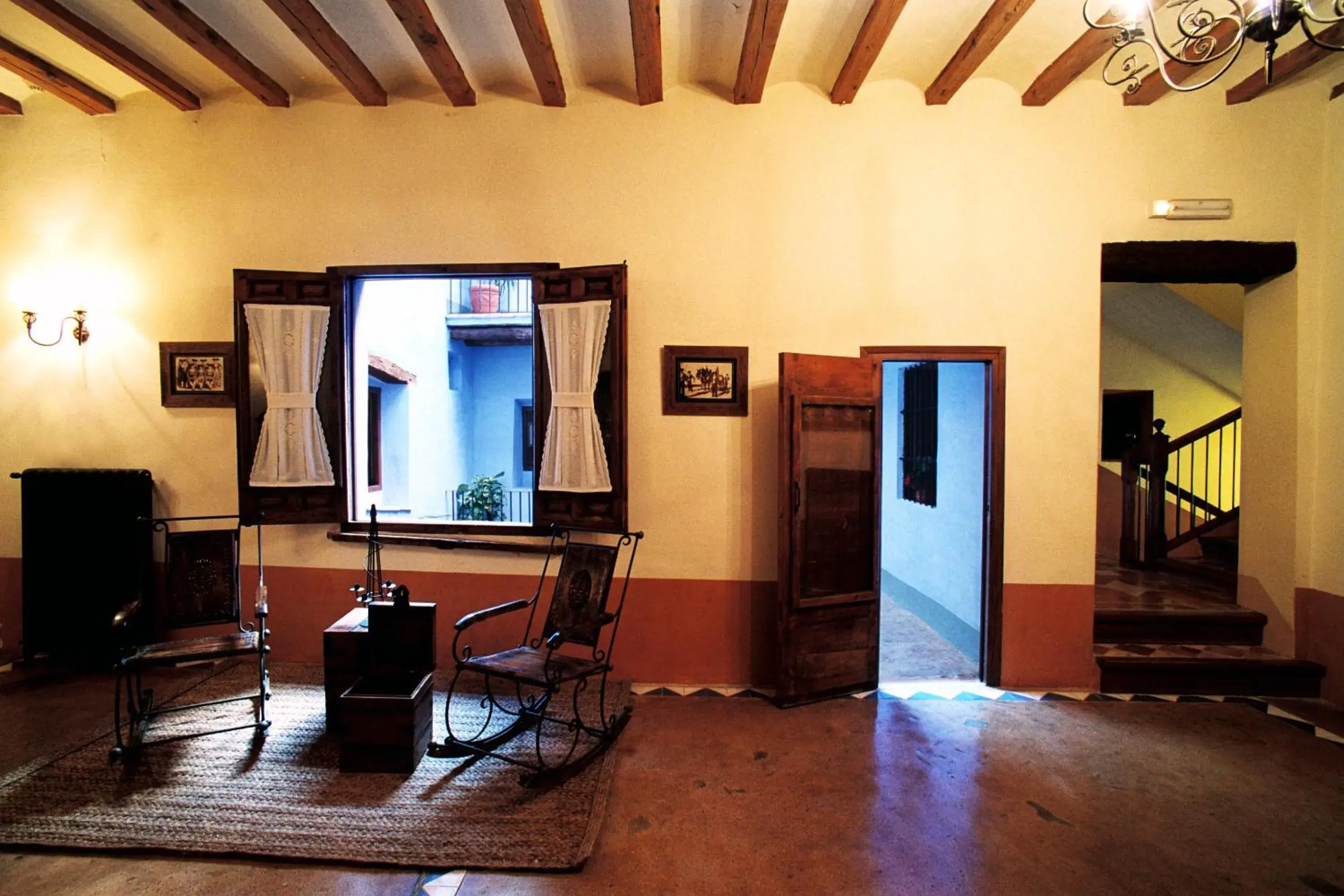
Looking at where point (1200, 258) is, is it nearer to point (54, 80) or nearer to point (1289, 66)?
point (1289, 66)

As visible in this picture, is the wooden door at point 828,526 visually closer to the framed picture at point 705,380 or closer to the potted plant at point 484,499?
the framed picture at point 705,380

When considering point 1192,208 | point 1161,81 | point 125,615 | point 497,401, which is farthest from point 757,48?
point 497,401

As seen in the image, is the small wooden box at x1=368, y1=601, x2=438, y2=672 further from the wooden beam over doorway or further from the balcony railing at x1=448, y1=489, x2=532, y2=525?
the wooden beam over doorway

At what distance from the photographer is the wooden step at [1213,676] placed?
3.58 metres

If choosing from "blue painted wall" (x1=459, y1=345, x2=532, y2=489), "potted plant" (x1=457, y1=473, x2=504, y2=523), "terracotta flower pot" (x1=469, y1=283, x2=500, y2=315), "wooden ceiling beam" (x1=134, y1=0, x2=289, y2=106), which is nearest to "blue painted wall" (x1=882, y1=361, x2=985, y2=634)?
"potted plant" (x1=457, y1=473, x2=504, y2=523)

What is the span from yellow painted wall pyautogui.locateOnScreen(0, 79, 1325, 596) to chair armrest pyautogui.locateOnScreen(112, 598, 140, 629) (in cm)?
129

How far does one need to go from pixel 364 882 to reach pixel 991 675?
11.4 ft

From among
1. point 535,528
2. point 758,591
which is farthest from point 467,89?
point 758,591

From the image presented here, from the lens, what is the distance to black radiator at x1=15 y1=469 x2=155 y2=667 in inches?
150

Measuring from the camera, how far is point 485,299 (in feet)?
31.7

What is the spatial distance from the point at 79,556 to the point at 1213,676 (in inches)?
281

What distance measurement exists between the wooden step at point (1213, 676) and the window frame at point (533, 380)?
322cm

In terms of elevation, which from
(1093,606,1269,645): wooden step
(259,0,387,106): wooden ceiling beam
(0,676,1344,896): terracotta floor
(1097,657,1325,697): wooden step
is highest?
(259,0,387,106): wooden ceiling beam

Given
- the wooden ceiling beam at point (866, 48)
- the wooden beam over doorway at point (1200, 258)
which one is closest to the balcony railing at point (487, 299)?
the wooden ceiling beam at point (866, 48)
